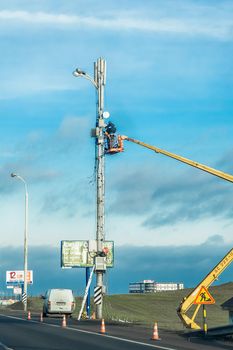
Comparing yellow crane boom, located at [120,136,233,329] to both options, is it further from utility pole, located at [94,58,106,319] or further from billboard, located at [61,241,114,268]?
billboard, located at [61,241,114,268]

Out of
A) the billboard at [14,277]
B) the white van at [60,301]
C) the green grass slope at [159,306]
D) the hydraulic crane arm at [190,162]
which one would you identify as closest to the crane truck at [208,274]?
the hydraulic crane arm at [190,162]

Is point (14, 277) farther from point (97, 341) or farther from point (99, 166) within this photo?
point (97, 341)

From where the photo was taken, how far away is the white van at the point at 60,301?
54.6 meters

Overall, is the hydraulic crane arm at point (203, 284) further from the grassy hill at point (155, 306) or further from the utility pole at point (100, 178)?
the grassy hill at point (155, 306)

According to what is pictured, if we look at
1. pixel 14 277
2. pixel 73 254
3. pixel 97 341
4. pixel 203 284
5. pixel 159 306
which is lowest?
pixel 97 341

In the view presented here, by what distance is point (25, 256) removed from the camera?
73.1 meters

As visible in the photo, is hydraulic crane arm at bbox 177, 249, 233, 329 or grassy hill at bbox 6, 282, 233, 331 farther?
grassy hill at bbox 6, 282, 233, 331

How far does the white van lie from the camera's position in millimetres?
54562

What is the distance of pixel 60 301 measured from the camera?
54.8 metres

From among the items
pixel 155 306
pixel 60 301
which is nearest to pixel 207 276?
pixel 60 301

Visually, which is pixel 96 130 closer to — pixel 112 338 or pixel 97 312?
pixel 97 312

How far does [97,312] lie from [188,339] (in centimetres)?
1855

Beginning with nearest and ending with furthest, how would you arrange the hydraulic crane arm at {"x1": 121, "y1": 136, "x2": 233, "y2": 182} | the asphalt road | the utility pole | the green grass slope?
1. the asphalt road
2. the hydraulic crane arm at {"x1": 121, "y1": 136, "x2": 233, "y2": 182}
3. the utility pole
4. the green grass slope

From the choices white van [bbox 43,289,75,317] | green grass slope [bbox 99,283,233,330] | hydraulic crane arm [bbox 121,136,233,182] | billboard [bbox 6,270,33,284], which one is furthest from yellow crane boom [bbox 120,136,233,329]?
billboard [bbox 6,270,33,284]
